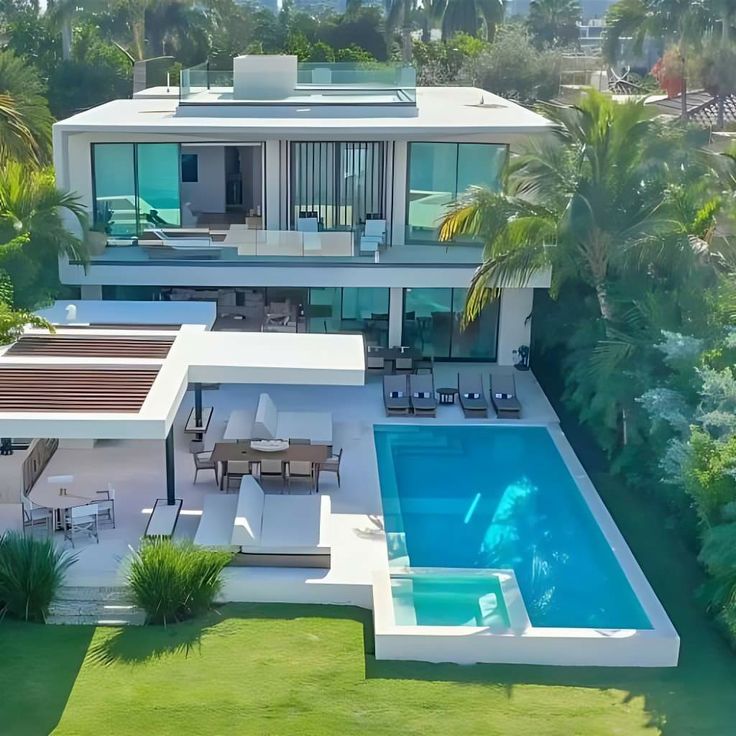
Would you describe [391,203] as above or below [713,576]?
above

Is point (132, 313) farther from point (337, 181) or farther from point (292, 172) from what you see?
point (337, 181)

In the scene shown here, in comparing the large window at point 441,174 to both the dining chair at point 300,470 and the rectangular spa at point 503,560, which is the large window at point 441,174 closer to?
the rectangular spa at point 503,560

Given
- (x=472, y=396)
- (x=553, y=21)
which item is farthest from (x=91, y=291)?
(x=553, y=21)

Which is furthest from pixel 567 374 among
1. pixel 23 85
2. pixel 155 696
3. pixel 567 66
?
pixel 567 66

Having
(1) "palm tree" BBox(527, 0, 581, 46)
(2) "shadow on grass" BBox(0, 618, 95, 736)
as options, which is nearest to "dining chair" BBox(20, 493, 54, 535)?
(2) "shadow on grass" BBox(0, 618, 95, 736)

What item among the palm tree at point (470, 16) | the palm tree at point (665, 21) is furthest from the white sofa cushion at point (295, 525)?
the palm tree at point (470, 16)

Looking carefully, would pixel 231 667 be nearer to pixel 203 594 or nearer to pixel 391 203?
pixel 203 594
